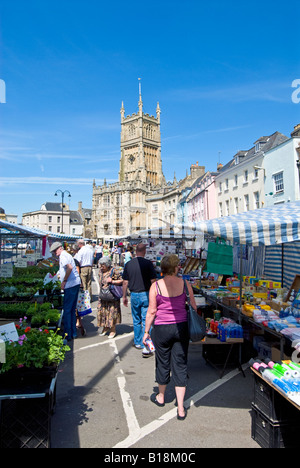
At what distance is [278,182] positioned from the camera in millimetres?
21875

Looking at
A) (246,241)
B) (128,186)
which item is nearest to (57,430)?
(246,241)

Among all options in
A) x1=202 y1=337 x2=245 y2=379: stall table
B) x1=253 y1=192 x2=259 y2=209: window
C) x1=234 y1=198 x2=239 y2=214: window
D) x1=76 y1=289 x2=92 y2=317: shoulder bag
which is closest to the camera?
x1=202 y1=337 x2=245 y2=379: stall table

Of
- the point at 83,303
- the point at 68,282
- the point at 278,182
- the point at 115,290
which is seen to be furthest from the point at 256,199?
the point at 68,282

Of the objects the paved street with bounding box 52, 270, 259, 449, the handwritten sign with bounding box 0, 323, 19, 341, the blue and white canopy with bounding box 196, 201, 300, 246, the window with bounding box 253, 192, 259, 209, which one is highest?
the window with bounding box 253, 192, 259, 209

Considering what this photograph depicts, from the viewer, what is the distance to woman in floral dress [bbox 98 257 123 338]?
7203 millimetres

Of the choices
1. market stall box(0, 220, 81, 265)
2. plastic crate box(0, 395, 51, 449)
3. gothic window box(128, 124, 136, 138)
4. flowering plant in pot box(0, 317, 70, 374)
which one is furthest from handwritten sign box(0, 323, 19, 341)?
gothic window box(128, 124, 136, 138)

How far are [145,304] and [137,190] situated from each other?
67702 millimetres

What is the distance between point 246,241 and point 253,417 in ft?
7.76

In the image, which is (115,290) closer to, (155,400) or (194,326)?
(155,400)

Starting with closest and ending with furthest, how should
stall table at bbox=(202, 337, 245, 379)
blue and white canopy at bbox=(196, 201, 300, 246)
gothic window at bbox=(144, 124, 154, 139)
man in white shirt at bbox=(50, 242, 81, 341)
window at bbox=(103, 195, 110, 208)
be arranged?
blue and white canopy at bbox=(196, 201, 300, 246)
stall table at bbox=(202, 337, 245, 379)
man in white shirt at bbox=(50, 242, 81, 341)
window at bbox=(103, 195, 110, 208)
gothic window at bbox=(144, 124, 154, 139)

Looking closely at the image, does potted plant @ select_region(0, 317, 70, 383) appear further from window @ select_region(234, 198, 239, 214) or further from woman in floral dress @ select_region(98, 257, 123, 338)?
window @ select_region(234, 198, 239, 214)

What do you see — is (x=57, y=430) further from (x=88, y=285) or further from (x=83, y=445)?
(x=88, y=285)

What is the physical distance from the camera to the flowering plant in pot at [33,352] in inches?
125

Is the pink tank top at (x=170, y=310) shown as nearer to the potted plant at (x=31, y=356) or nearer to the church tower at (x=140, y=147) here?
the potted plant at (x=31, y=356)
